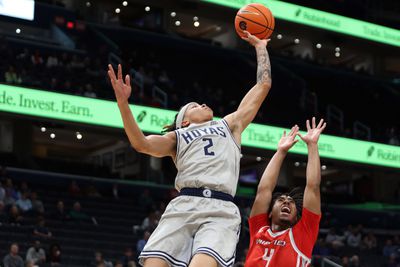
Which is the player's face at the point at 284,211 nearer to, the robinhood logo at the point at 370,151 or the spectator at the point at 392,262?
the spectator at the point at 392,262

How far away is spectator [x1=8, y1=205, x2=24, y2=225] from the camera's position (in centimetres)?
2267

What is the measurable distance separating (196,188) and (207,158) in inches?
10.3

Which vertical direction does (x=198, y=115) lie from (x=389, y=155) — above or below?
below

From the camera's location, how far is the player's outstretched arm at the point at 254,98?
7.62 m

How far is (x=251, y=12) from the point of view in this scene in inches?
330

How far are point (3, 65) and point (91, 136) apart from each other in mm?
9882

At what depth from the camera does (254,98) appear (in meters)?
7.77

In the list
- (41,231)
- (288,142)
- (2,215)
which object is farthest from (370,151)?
(288,142)

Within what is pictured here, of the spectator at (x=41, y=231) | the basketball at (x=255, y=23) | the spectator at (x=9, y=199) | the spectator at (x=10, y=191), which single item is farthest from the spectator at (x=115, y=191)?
the basketball at (x=255, y=23)

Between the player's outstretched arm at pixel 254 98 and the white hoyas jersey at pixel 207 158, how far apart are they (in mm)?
214

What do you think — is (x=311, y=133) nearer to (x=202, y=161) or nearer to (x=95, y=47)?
(x=202, y=161)

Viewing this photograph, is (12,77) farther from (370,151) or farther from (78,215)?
(370,151)

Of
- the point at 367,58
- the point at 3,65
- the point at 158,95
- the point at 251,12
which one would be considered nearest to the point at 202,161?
the point at 251,12

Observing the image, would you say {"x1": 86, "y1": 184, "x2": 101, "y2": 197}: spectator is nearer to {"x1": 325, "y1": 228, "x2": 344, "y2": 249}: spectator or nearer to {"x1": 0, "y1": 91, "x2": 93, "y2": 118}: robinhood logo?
{"x1": 0, "y1": 91, "x2": 93, "y2": 118}: robinhood logo
